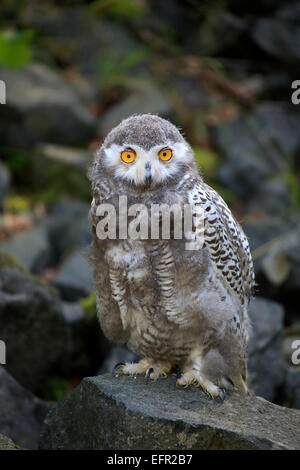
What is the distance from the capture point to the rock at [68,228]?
9.79m

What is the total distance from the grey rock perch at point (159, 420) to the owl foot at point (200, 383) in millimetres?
50

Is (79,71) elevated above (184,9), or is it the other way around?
(184,9)

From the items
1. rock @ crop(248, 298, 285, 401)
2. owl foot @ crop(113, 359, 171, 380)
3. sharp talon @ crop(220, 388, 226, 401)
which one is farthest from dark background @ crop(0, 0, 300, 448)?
sharp talon @ crop(220, 388, 226, 401)

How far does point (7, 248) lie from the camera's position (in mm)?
9023

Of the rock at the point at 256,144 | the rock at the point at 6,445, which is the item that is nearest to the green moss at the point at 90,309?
the rock at the point at 6,445

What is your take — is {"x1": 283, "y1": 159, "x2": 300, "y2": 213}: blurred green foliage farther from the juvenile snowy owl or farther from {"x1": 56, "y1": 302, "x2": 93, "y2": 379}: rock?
the juvenile snowy owl

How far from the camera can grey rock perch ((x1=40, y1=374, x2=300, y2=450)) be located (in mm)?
4078

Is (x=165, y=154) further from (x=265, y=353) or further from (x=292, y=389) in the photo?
(x=292, y=389)

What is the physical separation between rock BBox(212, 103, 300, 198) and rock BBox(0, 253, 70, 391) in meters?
6.14

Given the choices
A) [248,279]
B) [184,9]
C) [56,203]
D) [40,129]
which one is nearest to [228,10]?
[184,9]

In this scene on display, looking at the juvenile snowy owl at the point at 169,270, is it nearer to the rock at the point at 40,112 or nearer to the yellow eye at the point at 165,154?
the yellow eye at the point at 165,154

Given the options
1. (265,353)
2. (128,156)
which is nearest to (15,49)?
(265,353)

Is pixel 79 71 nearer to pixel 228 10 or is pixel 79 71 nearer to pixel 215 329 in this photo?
pixel 228 10

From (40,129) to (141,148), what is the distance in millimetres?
7700
